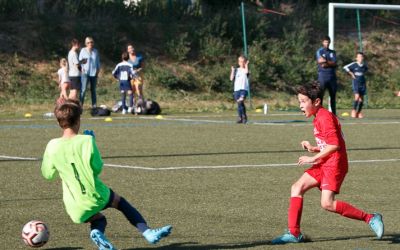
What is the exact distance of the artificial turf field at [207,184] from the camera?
9.34 meters

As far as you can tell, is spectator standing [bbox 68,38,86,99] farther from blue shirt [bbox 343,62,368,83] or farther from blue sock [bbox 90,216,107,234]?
blue sock [bbox 90,216,107,234]

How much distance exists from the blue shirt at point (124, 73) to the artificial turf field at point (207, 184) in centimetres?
449

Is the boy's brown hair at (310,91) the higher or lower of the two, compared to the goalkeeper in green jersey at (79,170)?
higher

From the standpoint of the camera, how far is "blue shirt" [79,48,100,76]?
27.8 metres

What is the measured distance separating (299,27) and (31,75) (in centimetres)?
1047

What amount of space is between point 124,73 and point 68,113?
20.7 meters

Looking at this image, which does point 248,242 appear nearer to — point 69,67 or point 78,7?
point 69,67

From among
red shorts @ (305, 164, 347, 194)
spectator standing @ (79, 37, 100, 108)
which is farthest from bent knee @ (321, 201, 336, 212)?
spectator standing @ (79, 37, 100, 108)

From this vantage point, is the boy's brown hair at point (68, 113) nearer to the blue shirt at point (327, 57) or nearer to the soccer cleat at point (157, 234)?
the soccer cleat at point (157, 234)

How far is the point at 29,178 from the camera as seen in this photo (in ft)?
44.7

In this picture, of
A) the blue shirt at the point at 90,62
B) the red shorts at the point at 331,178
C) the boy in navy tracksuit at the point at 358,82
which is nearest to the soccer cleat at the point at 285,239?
the red shorts at the point at 331,178

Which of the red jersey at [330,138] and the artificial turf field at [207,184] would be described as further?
the artificial turf field at [207,184]

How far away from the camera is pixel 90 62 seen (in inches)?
1099

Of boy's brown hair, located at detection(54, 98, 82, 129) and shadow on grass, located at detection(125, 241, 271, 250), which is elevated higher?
boy's brown hair, located at detection(54, 98, 82, 129)
